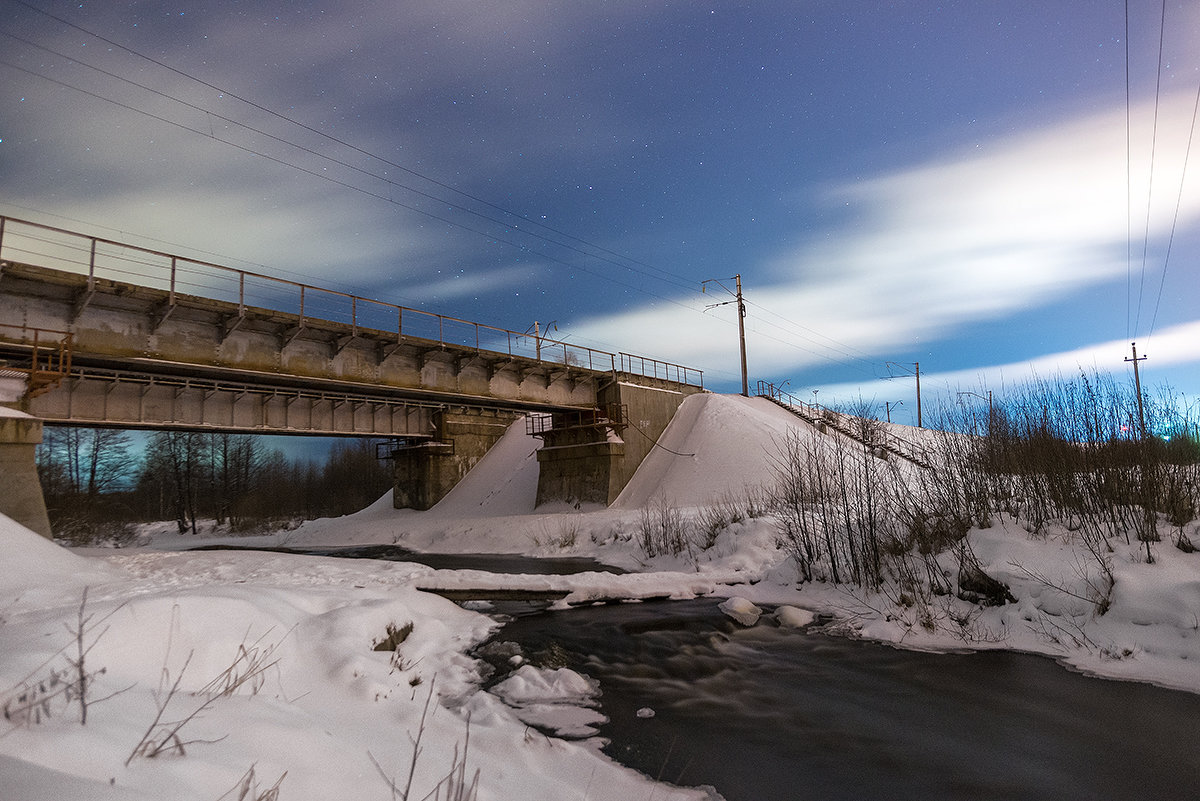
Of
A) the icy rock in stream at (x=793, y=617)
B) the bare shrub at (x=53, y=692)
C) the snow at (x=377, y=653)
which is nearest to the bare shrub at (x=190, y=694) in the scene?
the snow at (x=377, y=653)

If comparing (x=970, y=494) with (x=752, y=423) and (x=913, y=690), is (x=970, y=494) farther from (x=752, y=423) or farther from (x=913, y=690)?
(x=752, y=423)

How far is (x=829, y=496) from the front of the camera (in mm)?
11320

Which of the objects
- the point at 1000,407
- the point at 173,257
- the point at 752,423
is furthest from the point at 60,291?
the point at 752,423

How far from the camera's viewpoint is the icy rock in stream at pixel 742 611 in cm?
985

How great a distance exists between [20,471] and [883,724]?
787 inches

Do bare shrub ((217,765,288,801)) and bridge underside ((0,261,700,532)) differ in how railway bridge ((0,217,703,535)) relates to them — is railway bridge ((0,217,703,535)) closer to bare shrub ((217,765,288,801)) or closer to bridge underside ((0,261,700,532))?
bridge underside ((0,261,700,532))

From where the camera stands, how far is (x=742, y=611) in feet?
33.3

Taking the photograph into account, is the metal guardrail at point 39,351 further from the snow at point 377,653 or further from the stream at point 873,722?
the stream at point 873,722

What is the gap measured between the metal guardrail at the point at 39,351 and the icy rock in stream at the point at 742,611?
58.7 feet

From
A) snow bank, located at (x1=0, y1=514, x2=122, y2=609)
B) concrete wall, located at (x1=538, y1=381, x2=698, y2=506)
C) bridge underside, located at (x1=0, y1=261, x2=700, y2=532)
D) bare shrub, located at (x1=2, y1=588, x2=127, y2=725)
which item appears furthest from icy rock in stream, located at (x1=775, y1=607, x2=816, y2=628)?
concrete wall, located at (x1=538, y1=381, x2=698, y2=506)

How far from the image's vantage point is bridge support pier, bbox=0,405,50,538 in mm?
15039

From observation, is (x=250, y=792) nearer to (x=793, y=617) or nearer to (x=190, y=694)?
(x=190, y=694)

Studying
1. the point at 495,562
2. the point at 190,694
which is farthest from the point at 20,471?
the point at 190,694

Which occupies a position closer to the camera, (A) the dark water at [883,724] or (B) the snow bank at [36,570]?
(A) the dark water at [883,724]
